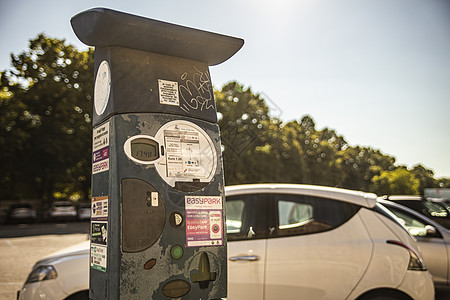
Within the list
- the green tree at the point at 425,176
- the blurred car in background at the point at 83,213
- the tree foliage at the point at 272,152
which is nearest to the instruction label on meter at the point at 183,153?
the tree foliage at the point at 272,152

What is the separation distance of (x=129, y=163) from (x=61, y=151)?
2838cm

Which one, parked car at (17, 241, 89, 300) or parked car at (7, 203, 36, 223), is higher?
parked car at (7, 203, 36, 223)

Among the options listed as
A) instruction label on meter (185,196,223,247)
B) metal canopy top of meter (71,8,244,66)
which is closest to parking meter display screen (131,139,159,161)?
instruction label on meter (185,196,223,247)

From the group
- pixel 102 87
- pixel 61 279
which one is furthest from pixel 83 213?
pixel 102 87

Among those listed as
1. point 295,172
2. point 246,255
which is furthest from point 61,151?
point 246,255

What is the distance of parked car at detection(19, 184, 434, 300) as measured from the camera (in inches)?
165

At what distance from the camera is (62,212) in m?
29.5

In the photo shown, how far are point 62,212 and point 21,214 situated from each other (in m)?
2.72

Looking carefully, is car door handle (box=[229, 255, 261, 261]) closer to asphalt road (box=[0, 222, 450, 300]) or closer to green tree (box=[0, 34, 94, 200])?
asphalt road (box=[0, 222, 450, 300])

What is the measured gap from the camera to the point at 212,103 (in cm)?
290

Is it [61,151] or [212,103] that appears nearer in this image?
[212,103]

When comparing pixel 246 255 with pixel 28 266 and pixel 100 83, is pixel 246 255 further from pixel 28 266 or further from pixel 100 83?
pixel 28 266

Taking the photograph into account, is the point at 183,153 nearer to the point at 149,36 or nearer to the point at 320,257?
the point at 149,36

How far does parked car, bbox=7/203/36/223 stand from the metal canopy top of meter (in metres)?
28.0
